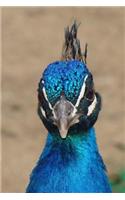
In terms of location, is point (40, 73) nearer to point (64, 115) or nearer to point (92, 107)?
point (92, 107)

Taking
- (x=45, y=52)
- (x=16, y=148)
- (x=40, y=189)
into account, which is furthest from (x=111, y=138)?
(x=40, y=189)

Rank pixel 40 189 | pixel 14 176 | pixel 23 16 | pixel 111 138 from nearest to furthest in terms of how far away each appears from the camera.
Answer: pixel 40 189, pixel 14 176, pixel 111 138, pixel 23 16

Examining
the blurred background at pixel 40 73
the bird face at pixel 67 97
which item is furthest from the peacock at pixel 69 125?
the blurred background at pixel 40 73

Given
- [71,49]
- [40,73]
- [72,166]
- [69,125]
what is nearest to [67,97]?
→ [69,125]

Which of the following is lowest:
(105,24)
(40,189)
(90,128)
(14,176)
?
(14,176)

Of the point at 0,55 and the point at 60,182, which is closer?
the point at 60,182

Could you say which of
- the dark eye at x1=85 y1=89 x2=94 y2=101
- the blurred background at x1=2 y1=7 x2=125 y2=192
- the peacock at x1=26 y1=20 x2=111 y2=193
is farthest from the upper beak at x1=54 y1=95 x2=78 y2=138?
the blurred background at x1=2 y1=7 x2=125 y2=192

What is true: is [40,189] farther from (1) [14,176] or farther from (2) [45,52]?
(2) [45,52]
